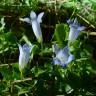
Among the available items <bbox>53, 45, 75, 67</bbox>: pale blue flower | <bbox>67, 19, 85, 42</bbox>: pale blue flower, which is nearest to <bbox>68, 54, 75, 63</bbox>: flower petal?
<bbox>53, 45, 75, 67</bbox>: pale blue flower

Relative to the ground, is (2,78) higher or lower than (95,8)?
lower

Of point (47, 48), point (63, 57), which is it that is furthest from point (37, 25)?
point (63, 57)

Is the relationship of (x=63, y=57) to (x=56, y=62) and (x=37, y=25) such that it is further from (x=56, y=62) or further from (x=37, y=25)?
(x=37, y=25)

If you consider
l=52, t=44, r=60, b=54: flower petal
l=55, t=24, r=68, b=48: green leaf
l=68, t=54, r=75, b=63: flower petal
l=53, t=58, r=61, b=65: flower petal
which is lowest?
l=53, t=58, r=61, b=65: flower petal

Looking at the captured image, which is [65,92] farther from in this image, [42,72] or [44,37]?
[44,37]

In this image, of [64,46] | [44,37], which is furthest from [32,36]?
[64,46]

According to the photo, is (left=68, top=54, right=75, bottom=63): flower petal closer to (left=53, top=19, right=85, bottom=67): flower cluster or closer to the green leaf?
(left=53, top=19, right=85, bottom=67): flower cluster

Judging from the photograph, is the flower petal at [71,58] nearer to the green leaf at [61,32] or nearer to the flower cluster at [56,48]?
the flower cluster at [56,48]

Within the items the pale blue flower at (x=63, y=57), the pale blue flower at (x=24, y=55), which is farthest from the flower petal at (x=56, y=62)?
the pale blue flower at (x=24, y=55)
